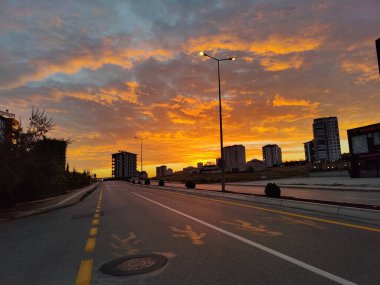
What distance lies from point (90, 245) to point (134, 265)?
2.70m

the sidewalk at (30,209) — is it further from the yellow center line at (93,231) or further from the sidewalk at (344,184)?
the sidewalk at (344,184)

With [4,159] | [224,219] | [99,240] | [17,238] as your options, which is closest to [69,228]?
[17,238]

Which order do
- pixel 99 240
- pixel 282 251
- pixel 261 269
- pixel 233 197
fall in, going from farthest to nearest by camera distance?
pixel 233 197
pixel 99 240
pixel 282 251
pixel 261 269

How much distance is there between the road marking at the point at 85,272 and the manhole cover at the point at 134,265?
0.87ft

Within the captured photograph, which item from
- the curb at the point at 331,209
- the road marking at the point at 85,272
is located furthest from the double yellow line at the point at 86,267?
the curb at the point at 331,209

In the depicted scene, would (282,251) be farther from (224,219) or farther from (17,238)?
(17,238)

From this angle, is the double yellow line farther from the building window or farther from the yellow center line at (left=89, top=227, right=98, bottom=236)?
the building window

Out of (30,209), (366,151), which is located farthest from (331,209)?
(366,151)

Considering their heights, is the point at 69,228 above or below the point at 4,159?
below

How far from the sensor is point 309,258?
6293 millimetres

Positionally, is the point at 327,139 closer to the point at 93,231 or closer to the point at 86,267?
the point at 93,231

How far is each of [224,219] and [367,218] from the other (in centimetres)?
485

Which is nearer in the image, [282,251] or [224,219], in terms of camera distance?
[282,251]

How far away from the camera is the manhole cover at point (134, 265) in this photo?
19.2 ft
